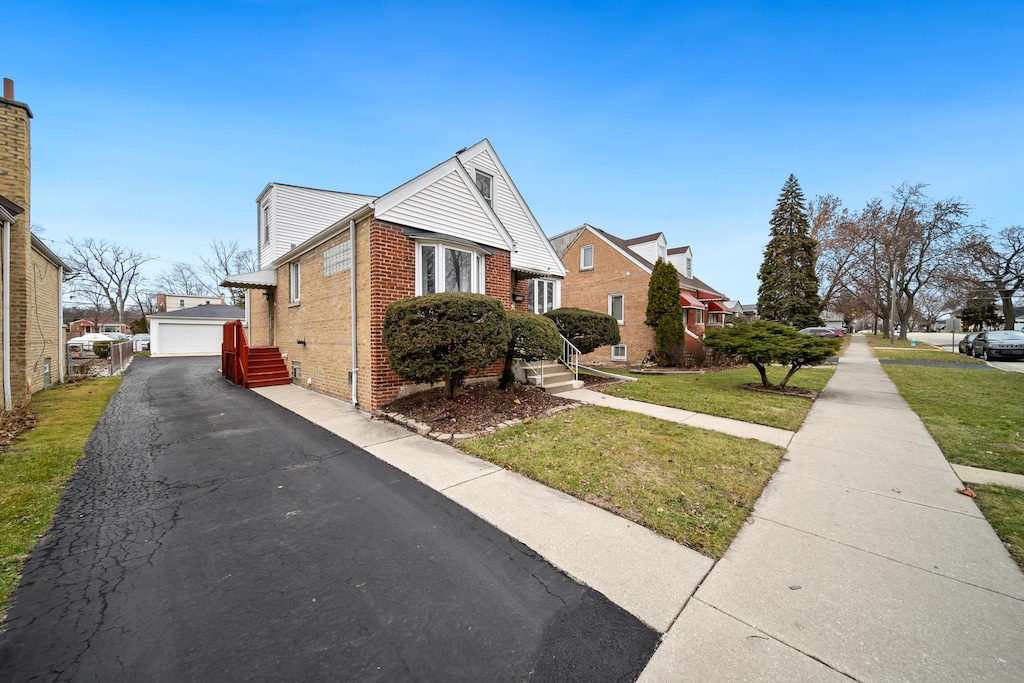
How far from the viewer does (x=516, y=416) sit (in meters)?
7.20

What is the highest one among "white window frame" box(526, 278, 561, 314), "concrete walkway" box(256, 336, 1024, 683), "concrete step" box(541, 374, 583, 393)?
"white window frame" box(526, 278, 561, 314)

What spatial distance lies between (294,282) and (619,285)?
14702 millimetres

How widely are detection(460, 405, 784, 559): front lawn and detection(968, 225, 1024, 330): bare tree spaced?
39539 mm

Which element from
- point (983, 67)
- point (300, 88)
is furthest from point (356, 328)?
point (983, 67)

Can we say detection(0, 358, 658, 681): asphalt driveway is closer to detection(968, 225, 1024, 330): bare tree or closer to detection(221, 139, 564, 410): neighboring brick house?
detection(221, 139, 564, 410): neighboring brick house

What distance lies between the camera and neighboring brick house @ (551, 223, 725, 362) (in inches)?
731

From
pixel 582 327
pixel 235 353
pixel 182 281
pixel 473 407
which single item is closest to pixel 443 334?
pixel 473 407

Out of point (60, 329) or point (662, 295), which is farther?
point (662, 295)

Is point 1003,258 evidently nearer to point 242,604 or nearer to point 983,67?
point 983,67

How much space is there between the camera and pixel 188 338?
2688cm

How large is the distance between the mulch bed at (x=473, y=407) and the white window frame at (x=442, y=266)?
2.47 metres

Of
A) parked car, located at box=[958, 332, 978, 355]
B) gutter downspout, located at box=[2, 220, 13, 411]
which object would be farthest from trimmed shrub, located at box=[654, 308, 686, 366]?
parked car, located at box=[958, 332, 978, 355]

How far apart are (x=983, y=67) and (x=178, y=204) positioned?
125 ft

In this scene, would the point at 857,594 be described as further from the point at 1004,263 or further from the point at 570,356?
the point at 1004,263
